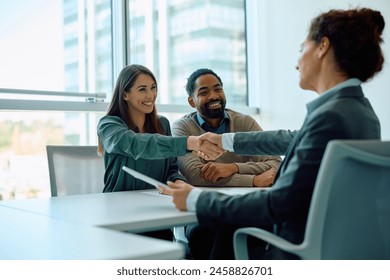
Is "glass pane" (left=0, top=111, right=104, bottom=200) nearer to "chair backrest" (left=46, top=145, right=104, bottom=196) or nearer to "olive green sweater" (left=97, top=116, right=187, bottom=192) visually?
"chair backrest" (left=46, top=145, right=104, bottom=196)

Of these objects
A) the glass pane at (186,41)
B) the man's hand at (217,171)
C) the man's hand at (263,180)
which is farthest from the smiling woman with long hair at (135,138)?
the glass pane at (186,41)

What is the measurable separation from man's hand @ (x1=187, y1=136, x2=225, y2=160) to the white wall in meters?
1.97

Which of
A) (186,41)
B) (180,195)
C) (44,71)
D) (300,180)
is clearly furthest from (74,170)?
(186,41)

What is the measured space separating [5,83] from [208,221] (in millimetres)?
2153

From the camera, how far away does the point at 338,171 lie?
101 centimetres

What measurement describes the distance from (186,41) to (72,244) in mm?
3235

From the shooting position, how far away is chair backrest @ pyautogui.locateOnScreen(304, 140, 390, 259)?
3.29 ft

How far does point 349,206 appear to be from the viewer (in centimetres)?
106

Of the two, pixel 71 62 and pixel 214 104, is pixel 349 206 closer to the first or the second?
pixel 214 104

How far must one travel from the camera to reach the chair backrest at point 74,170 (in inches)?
88.4

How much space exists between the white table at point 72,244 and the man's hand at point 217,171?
3.20ft

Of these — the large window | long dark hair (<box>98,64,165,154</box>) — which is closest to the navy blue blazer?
long dark hair (<box>98,64,165,154</box>)

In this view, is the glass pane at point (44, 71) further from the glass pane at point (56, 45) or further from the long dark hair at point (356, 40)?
the long dark hair at point (356, 40)
